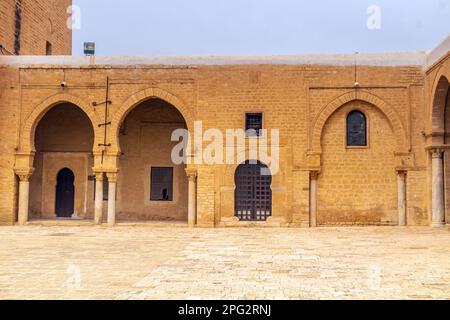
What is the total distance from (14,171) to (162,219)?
5.63 m

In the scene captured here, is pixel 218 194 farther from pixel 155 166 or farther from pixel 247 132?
pixel 155 166

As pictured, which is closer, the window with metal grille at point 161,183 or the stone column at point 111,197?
the stone column at point 111,197

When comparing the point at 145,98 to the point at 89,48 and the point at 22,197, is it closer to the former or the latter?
the point at 22,197

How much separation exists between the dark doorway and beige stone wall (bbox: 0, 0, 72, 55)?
5843 mm

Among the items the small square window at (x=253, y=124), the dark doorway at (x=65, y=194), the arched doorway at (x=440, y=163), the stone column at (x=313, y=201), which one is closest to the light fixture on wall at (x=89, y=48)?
the dark doorway at (x=65, y=194)

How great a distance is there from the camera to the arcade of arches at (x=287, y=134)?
628 inches

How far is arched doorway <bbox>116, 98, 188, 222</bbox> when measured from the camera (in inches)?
741

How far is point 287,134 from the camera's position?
1630 cm

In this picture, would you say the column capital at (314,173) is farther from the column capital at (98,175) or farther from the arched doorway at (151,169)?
the column capital at (98,175)

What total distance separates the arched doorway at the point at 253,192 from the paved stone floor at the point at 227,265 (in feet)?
6.15

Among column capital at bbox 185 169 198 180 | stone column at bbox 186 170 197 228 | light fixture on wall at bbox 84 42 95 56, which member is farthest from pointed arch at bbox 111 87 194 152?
light fixture on wall at bbox 84 42 95 56

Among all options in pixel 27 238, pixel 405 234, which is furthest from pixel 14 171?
pixel 405 234

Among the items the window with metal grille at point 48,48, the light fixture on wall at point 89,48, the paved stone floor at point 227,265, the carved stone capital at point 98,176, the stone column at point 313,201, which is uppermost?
the window with metal grille at point 48,48

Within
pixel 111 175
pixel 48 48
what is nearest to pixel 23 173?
pixel 111 175
